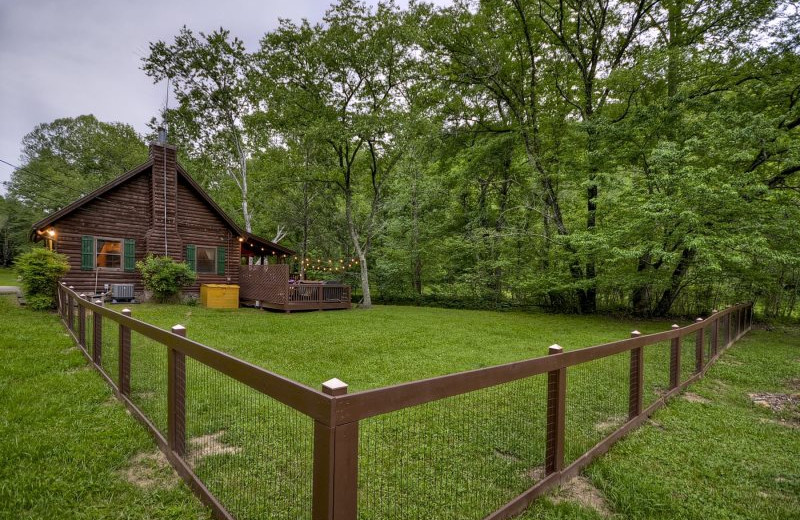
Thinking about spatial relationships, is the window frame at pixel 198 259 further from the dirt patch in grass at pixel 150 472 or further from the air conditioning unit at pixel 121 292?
the dirt patch in grass at pixel 150 472

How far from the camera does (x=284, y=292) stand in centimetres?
1284

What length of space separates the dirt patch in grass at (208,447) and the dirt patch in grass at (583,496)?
241cm

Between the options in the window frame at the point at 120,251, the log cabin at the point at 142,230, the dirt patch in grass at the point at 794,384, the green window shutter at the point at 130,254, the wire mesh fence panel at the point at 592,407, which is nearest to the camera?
the wire mesh fence panel at the point at 592,407

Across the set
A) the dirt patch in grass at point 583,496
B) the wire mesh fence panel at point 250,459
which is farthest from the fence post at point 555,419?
the wire mesh fence panel at point 250,459

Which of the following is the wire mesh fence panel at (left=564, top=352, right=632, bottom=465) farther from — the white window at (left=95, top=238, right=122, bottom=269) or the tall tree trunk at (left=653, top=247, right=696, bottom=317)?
the white window at (left=95, top=238, right=122, bottom=269)

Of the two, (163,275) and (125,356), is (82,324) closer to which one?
(125,356)

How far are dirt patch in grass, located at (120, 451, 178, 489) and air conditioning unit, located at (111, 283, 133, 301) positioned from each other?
12.5m

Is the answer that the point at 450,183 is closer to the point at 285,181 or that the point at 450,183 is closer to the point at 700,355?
the point at 285,181

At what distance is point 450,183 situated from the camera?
19.3m

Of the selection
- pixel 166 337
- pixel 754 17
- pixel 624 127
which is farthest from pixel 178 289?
pixel 754 17

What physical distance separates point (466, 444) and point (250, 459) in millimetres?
1746

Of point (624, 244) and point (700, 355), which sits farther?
point (624, 244)

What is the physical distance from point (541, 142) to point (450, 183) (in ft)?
18.1

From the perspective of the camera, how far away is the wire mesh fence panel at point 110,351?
4.48 m
